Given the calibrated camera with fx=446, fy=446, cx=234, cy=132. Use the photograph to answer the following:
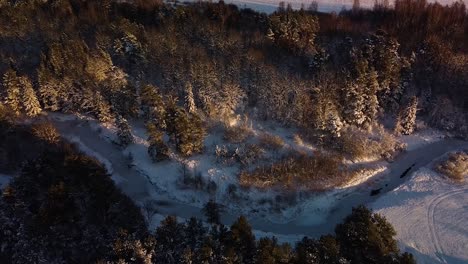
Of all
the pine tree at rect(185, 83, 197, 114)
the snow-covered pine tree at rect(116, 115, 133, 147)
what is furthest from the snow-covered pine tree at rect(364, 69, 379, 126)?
the snow-covered pine tree at rect(116, 115, 133, 147)

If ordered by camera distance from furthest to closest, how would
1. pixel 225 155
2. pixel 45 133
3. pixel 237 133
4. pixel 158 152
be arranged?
pixel 237 133 < pixel 225 155 < pixel 45 133 < pixel 158 152

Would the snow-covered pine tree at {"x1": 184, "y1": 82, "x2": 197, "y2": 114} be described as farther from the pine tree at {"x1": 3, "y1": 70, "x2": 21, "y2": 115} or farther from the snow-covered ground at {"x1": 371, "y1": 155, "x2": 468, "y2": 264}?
the snow-covered ground at {"x1": 371, "y1": 155, "x2": 468, "y2": 264}

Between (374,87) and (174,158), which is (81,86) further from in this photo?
(374,87)

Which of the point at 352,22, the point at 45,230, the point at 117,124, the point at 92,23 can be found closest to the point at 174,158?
the point at 117,124

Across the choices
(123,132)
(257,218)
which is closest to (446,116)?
(257,218)

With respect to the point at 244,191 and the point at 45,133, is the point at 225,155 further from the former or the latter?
the point at 45,133
